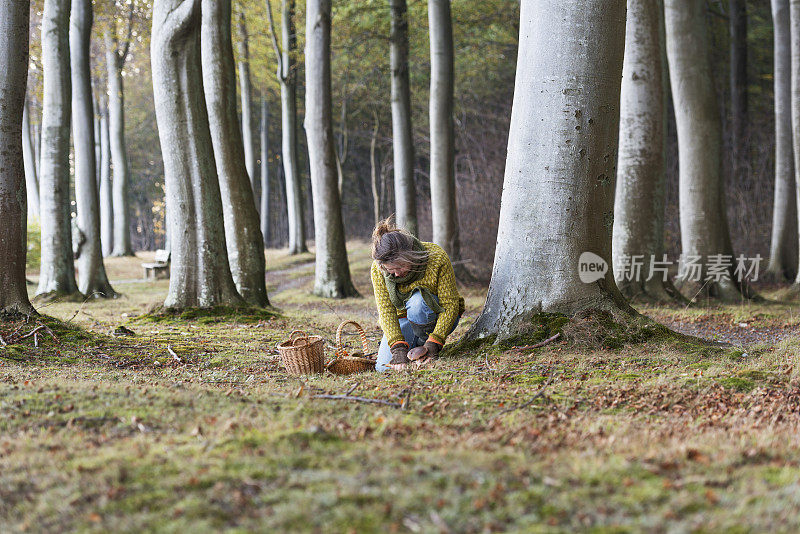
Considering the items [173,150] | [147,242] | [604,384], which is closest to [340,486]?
→ [604,384]

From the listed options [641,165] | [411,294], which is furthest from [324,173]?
[411,294]

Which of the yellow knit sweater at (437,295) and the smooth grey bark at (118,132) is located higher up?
the smooth grey bark at (118,132)

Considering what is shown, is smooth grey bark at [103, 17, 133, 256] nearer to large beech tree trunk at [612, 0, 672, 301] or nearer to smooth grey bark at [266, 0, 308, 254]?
smooth grey bark at [266, 0, 308, 254]

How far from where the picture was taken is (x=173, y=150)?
9305 millimetres

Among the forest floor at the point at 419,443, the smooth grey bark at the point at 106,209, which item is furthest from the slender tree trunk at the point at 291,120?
the forest floor at the point at 419,443

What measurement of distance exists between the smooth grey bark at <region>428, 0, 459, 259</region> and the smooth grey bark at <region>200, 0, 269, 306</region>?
500 cm

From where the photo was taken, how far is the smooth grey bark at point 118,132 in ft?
69.3

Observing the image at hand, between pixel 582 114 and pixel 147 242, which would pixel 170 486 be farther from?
pixel 147 242

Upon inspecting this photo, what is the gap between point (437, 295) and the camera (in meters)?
5.76

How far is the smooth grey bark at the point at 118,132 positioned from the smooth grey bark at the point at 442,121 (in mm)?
9832

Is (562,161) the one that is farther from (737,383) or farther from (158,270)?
(158,270)

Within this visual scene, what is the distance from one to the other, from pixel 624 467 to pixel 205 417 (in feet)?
7.16

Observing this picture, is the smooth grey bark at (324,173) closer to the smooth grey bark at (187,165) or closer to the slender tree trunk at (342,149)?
the smooth grey bark at (187,165)

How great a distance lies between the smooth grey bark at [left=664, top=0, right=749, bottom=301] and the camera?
11.4m
